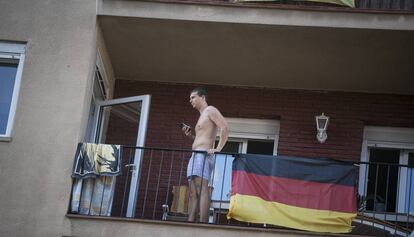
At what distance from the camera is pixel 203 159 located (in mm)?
10648

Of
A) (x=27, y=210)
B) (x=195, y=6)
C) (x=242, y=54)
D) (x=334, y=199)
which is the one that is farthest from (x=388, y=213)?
(x=27, y=210)

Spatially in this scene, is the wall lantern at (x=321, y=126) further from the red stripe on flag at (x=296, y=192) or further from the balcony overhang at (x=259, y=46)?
the red stripe on flag at (x=296, y=192)

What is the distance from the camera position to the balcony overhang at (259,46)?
1127cm

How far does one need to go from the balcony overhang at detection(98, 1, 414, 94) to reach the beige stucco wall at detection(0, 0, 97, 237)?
0.58 m

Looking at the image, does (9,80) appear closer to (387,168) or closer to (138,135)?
(138,135)

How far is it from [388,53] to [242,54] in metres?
2.03

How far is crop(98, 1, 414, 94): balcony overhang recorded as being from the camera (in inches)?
444

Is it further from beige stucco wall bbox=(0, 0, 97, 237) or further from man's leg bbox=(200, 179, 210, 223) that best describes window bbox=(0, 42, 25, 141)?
man's leg bbox=(200, 179, 210, 223)

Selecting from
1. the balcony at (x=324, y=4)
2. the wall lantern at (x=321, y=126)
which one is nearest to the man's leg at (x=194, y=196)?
the balcony at (x=324, y=4)

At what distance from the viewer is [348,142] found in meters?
12.8

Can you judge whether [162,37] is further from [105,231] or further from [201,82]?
[105,231]

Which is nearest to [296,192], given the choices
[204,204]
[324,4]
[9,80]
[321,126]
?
[204,204]

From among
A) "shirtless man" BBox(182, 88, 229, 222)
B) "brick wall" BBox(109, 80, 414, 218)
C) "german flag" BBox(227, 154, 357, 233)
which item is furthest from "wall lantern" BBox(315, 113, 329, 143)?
"shirtless man" BBox(182, 88, 229, 222)

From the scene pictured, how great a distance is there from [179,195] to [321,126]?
2411 millimetres
